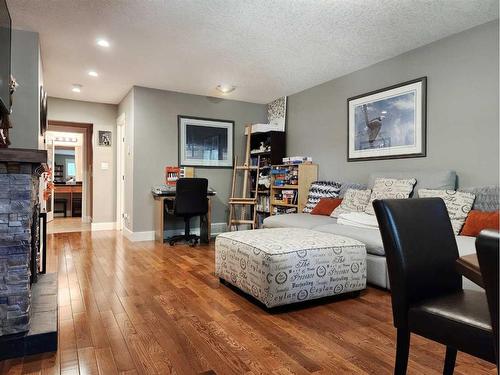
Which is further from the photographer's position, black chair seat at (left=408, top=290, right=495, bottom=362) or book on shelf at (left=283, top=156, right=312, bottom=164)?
book on shelf at (left=283, top=156, right=312, bottom=164)

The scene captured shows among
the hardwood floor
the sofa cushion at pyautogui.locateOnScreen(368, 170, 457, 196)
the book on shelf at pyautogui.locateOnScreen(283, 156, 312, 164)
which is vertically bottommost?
the hardwood floor

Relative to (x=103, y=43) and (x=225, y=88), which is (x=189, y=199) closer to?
(x=225, y=88)

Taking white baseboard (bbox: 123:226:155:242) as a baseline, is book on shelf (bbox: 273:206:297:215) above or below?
above

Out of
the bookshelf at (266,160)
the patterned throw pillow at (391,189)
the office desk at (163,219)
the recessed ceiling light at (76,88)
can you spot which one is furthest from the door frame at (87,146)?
the patterned throw pillow at (391,189)

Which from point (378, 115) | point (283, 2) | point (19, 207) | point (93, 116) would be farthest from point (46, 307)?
point (93, 116)

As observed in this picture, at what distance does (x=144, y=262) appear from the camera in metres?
3.75

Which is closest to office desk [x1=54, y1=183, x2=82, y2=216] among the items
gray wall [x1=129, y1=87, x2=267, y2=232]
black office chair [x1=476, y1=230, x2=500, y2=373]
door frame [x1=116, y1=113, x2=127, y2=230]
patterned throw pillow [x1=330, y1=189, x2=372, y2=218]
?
door frame [x1=116, y1=113, x2=127, y2=230]

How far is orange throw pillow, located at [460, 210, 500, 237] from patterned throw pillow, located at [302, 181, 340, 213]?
1.77 metres

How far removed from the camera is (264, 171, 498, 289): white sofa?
279 cm

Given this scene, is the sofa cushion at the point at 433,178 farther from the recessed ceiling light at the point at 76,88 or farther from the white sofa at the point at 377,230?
the recessed ceiling light at the point at 76,88

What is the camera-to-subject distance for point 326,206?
4.24 m

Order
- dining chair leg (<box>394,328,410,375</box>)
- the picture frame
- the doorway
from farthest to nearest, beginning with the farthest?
the doorway → the picture frame → dining chair leg (<box>394,328,410,375</box>)

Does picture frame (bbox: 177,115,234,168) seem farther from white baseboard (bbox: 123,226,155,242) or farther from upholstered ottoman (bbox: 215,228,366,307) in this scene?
upholstered ottoman (bbox: 215,228,366,307)

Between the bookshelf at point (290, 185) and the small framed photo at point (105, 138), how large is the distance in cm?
320
